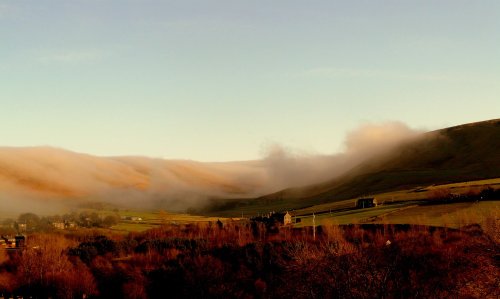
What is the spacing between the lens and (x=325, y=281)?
1580 inches

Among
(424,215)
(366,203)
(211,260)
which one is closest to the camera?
(424,215)

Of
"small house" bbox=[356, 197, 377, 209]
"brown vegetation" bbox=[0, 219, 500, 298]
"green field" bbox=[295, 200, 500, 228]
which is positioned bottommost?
"brown vegetation" bbox=[0, 219, 500, 298]

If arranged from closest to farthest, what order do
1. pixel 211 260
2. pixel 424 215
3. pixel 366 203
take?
1. pixel 424 215
2. pixel 211 260
3. pixel 366 203

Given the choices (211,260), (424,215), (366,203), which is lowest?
(211,260)

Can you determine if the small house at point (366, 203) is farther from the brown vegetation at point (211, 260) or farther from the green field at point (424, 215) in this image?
the brown vegetation at point (211, 260)

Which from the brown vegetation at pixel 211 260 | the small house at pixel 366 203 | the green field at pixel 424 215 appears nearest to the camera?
the brown vegetation at pixel 211 260

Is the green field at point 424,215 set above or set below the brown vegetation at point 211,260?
above

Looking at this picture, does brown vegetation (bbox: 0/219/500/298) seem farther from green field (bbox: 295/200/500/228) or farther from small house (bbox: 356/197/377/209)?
small house (bbox: 356/197/377/209)

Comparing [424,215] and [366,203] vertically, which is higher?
[366,203]

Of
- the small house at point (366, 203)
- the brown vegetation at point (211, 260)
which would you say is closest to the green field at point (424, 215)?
the brown vegetation at point (211, 260)

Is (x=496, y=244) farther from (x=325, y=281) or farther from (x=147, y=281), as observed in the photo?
(x=147, y=281)

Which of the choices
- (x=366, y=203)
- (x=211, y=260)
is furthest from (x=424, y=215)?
(x=366, y=203)

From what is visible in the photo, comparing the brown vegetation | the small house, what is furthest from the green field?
the small house

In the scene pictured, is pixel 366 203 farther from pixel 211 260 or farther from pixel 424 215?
pixel 211 260
